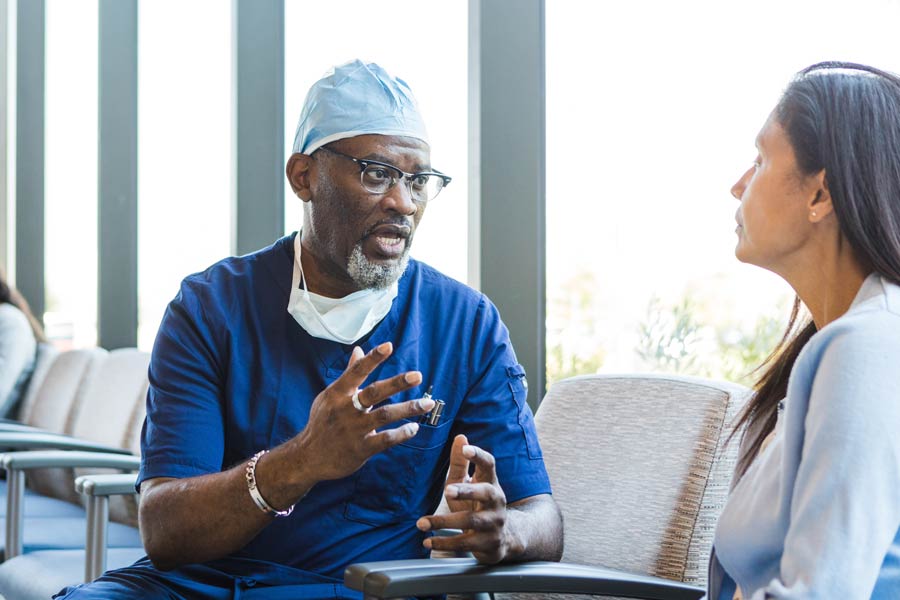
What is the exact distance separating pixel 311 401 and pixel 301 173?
44cm

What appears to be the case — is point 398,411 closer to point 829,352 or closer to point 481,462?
point 481,462

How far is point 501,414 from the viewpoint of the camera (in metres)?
1.74

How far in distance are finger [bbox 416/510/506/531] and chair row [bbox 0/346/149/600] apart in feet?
3.17

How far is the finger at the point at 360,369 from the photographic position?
133cm

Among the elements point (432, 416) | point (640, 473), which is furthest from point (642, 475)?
point (432, 416)

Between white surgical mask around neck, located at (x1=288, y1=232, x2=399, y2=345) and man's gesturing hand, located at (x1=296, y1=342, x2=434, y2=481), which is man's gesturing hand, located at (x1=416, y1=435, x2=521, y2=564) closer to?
man's gesturing hand, located at (x1=296, y1=342, x2=434, y2=481)

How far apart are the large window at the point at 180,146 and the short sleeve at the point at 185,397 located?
6.76 feet

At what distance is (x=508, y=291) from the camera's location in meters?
2.50

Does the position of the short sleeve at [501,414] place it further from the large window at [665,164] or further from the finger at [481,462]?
the large window at [665,164]

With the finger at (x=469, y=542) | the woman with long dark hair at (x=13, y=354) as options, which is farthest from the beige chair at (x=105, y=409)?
the finger at (x=469, y=542)

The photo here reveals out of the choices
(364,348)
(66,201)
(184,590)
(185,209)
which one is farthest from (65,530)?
(66,201)

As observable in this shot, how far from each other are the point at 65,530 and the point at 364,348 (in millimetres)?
1355

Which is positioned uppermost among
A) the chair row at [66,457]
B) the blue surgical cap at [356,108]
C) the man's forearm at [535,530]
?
the blue surgical cap at [356,108]

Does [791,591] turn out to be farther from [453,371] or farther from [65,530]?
[65,530]
